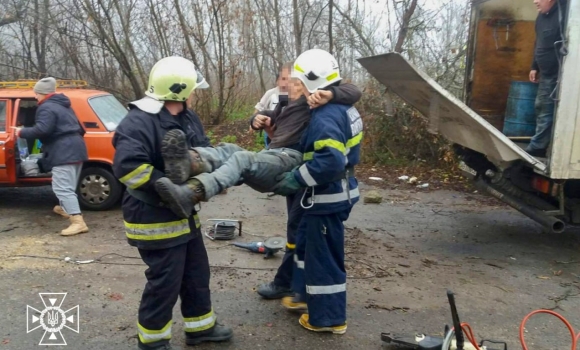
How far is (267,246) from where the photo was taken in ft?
17.2

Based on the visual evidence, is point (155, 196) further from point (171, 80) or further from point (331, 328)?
point (331, 328)

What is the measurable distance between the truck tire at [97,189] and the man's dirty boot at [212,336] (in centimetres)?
375

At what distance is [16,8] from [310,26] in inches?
285

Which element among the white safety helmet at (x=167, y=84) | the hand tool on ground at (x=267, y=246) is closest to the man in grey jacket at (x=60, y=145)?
the hand tool on ground at (x=267, y=246)

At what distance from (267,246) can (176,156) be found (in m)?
2.48

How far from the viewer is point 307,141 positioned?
11.7ft

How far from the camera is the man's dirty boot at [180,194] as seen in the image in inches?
113

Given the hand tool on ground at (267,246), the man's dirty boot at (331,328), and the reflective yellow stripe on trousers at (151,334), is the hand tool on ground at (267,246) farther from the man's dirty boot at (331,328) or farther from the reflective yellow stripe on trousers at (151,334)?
the reflective yellow stripe on trousers at (151,334)

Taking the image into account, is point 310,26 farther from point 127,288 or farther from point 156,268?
point 156,268

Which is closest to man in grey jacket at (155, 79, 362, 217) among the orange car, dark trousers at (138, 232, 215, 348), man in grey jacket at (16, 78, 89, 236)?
dark trousers at (138, 232, 215, 348)

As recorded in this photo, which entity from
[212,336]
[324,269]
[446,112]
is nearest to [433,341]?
[324,269]

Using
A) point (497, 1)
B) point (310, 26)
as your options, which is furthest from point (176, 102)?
point (310, 26)

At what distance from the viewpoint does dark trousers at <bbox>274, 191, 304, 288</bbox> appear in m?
4.08

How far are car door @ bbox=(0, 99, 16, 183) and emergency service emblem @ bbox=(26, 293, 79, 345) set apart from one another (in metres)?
3.03
